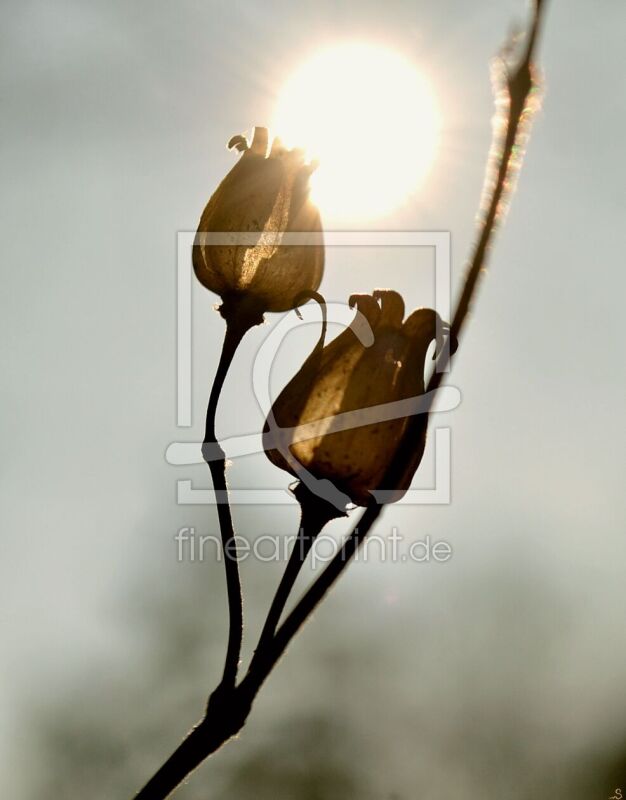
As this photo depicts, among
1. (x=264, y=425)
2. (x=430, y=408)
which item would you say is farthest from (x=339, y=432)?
(x=430, y=408)

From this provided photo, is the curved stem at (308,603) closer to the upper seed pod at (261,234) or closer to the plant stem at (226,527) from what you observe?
the plant stem at (226,527)

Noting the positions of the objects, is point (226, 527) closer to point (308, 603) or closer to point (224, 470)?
point (224, 470)

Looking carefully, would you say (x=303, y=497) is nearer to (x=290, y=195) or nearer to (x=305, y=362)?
(x=305, y=362)

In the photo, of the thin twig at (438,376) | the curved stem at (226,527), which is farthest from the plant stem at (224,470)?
the thin twig at (438,376)

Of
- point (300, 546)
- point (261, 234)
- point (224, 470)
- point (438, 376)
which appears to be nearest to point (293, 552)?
point (300, 546)

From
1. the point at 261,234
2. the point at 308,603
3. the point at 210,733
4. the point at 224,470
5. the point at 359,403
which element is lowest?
the point at 210,733

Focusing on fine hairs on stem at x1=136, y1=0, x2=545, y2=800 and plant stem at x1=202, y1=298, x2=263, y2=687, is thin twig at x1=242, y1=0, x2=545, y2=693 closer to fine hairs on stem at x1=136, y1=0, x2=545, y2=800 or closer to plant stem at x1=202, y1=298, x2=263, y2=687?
fine hairs on stem at x1=136, y1=0, x2=545, y2=800

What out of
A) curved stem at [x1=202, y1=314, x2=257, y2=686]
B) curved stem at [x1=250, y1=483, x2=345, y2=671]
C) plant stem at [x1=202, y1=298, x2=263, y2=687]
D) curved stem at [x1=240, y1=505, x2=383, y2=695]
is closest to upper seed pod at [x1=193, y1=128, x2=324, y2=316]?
plant stem at [x1=202, y1=298, x2=263, y2=687]
